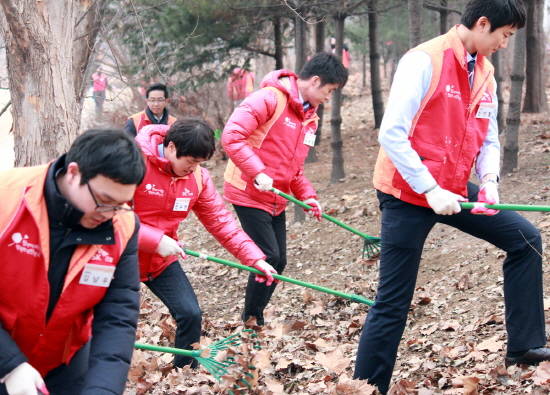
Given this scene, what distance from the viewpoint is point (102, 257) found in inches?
104

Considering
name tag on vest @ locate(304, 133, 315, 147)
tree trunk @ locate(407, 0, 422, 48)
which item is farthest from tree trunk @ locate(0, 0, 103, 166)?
tree trunk @ locate(407, 0, 422, 48)

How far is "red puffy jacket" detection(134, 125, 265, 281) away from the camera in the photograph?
174 inches

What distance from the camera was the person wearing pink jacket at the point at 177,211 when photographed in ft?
14.0

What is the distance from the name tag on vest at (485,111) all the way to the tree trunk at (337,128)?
6.10 m

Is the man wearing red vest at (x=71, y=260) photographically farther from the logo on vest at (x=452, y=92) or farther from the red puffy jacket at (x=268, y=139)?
the red puffy jacket at (x=268, y=139)

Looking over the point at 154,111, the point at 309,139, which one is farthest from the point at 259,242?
the point at 154,111

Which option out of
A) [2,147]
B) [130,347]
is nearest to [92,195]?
[130,347]

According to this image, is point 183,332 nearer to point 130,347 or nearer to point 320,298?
point 130,347

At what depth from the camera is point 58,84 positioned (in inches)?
213

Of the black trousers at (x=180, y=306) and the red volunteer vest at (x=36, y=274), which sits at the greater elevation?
the red volunteer vest at (x=36, y=274)

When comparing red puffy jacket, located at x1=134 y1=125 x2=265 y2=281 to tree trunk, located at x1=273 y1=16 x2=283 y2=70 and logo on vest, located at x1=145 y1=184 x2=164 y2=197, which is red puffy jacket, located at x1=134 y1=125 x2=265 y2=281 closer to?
logo on vest, located at x1=145 y1=184 x2=164 y2=197

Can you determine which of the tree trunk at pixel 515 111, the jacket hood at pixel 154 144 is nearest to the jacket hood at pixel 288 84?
the jacket hood at pixel 154 144

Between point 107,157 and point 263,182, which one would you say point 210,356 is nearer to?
point 263,182

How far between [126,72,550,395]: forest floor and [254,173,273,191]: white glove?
1.06 meters
